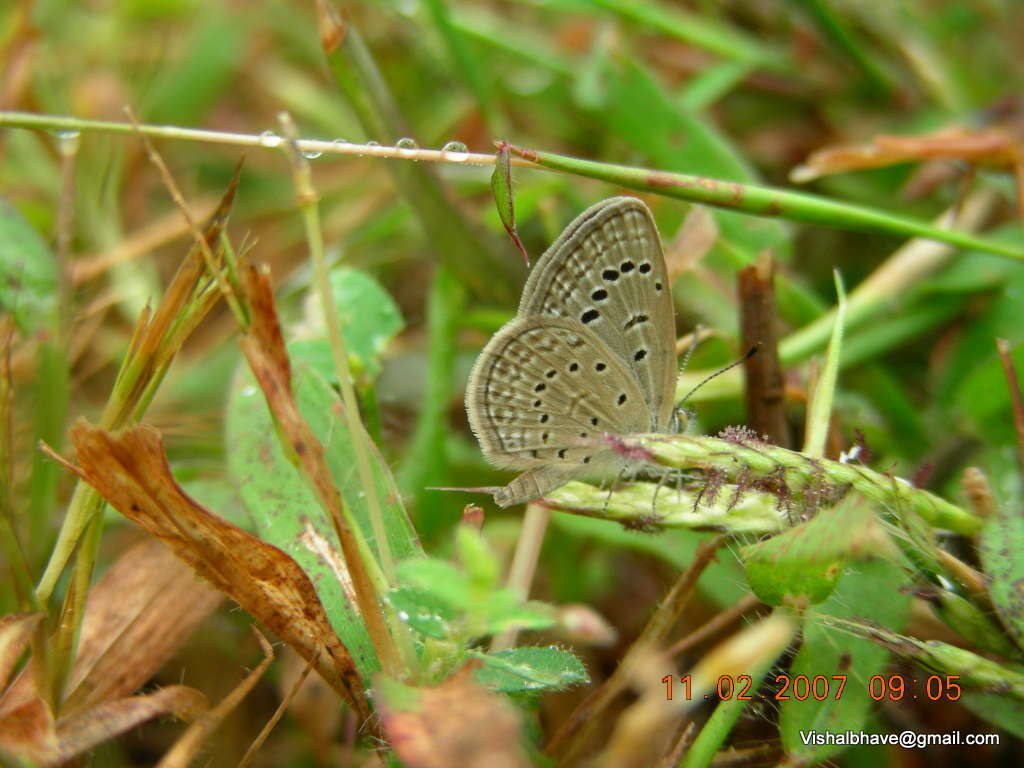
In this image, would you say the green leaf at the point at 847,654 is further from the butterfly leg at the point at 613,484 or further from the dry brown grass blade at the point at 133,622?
the dry brown grass blade at the point at 133,622

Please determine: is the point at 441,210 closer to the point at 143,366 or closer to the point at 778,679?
the point at 143,366

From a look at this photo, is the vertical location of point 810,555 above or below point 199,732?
above

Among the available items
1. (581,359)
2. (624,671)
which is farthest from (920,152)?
(624,671)

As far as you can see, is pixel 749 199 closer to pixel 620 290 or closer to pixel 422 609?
pixel 620 290

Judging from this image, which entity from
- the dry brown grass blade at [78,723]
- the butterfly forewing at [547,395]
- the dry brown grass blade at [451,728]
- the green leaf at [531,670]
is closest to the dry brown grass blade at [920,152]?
the butterfly forewing at [547,395]

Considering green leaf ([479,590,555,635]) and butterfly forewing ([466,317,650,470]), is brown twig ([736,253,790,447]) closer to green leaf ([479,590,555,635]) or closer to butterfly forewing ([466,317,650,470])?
butterfly forewing ([466,317,650,470])

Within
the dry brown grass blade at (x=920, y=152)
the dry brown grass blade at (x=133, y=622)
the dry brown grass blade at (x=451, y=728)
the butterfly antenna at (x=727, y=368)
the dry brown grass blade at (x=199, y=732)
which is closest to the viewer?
the dry brown grass blade at (x=451, y=728)
